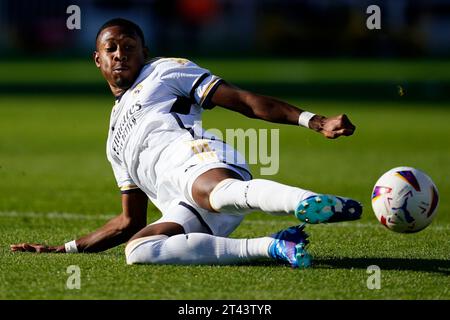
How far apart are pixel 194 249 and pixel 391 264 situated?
149cm

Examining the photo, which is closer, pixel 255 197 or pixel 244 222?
pixel 255 197

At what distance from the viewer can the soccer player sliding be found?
7.02 m

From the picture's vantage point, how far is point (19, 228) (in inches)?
388

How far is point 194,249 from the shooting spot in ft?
24.3

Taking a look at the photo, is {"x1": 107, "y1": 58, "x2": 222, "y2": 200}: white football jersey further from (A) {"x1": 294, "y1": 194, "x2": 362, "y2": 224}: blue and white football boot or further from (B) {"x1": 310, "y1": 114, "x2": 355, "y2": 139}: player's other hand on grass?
(A) {"x1": 294, "y1": 194, "x2": 362, "y2": 224}: blue and white football boot

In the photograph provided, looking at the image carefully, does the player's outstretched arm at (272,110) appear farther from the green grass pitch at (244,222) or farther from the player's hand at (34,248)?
the player's hand at (34,248)

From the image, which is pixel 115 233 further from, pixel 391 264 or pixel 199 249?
pixel 391 264

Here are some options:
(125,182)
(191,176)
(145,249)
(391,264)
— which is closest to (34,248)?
(125,182)

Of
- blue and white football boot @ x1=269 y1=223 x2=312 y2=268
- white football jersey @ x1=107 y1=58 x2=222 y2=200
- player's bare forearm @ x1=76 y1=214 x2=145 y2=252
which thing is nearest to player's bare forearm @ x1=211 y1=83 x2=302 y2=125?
white football jersey @ x1=107 y1=58 x2=222 y2=200

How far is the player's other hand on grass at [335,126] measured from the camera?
22.2 feet

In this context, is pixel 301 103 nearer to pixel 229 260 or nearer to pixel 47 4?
pixel 229 260
